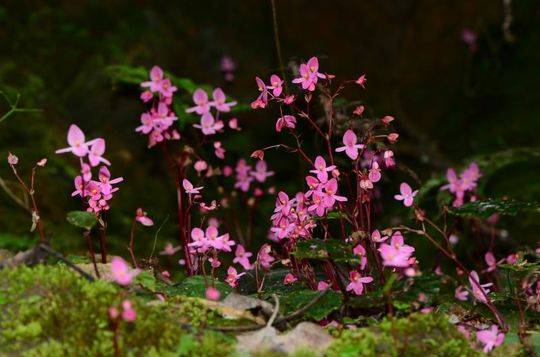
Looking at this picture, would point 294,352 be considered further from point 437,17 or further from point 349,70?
point 437,17

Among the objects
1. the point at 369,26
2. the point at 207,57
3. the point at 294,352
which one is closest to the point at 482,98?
the point at 369,26

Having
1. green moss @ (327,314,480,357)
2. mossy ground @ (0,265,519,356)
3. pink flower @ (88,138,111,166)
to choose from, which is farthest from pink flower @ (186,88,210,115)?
green moss @ (327,314,480,357)

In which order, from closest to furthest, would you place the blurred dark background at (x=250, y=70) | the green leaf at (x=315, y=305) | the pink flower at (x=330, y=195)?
the green leaf at (x=315, y=305) → the pink flower at (x=330, y=195) → the blurred dark background at (x=250, y=70)

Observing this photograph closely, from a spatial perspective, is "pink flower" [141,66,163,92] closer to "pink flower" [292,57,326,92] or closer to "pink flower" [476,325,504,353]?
"pink flower" [292,57,326,92]

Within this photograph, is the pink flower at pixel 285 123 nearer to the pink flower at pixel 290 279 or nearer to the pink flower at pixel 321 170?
the pink flower at pixel 321 170

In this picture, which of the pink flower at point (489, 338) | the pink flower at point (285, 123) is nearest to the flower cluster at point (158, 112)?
the pink flower at point (285, 123)

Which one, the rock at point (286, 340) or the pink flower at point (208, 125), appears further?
the pink flower at point (208, 125)
